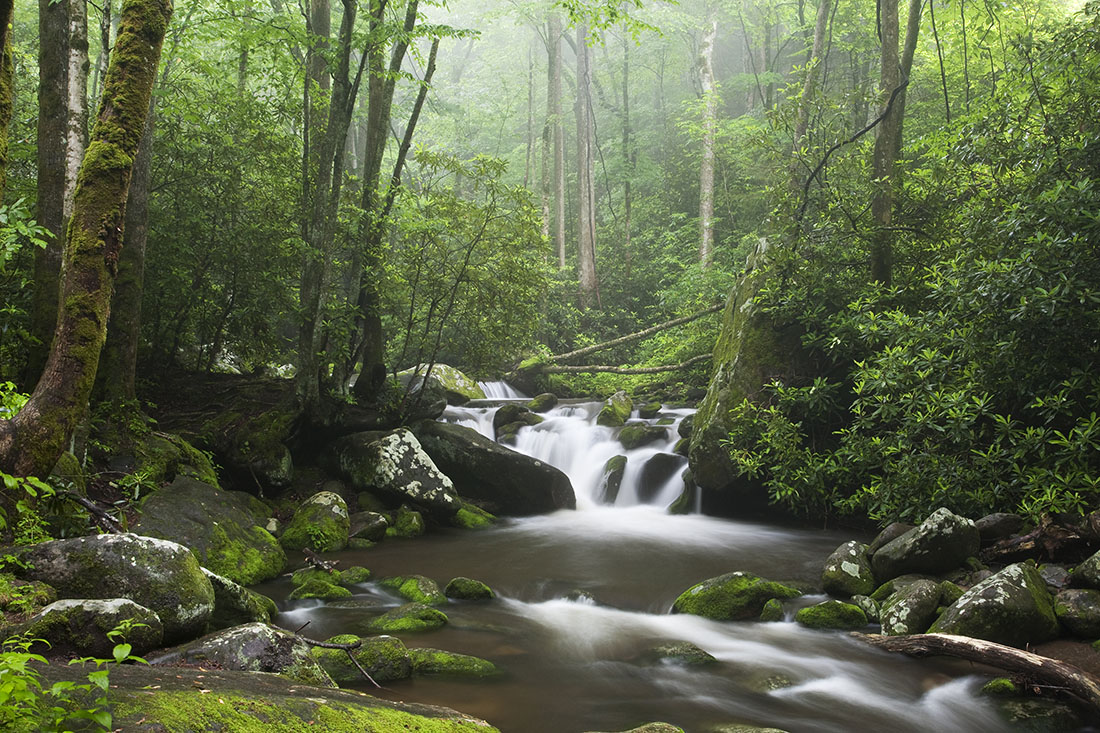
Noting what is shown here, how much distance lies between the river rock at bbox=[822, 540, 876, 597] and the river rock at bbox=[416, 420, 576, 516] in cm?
563

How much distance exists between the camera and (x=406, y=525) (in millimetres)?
10227

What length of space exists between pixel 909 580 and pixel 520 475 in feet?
22.0

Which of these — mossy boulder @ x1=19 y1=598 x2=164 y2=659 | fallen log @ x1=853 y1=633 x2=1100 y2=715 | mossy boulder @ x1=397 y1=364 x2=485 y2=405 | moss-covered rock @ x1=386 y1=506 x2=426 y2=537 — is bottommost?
moss-covered rock @ x1=386 y1=506 x2=426 y2=537

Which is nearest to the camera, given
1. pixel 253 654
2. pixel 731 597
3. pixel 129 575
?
pixel 253 654

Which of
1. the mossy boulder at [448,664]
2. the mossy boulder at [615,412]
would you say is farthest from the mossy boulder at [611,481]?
the mossy boulder at [448,664]

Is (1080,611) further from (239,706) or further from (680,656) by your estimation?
(239,706)

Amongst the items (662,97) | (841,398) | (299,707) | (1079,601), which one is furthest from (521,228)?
(662,97)

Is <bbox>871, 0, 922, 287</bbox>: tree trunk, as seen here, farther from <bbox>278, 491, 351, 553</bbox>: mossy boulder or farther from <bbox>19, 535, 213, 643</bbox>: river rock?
<bbox>19, 535, 213, 643</bbox>: river rock

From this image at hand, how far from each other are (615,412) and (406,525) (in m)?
6.44

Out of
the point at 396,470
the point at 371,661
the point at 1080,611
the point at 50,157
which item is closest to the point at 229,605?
the point at 371,661

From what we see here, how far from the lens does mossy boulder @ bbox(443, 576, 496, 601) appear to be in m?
7.51

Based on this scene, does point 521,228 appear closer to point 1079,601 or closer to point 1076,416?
point 1076,416

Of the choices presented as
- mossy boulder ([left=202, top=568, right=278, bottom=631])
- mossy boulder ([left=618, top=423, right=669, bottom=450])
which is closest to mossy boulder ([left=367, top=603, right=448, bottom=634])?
mossy boulder ([left=202, top=568, right=278, bottom=631])

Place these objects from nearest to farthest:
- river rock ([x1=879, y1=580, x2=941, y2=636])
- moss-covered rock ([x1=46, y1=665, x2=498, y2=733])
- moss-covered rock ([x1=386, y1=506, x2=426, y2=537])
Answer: moss-covered rock ([x1=46, y1=665, x2=498, y2=733]) → river rock ([x1=879, y1=580, x2=941, y2=636]) → moss-covered rock ([x1=386, y1=506, x2=426, y2=537])
